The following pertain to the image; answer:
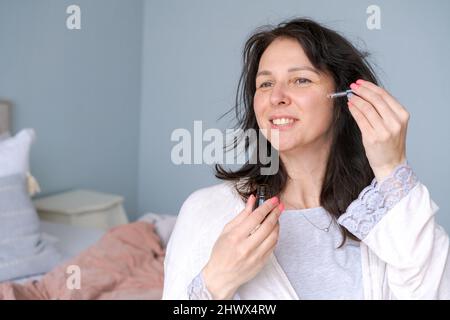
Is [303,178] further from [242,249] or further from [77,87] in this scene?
[77,87]

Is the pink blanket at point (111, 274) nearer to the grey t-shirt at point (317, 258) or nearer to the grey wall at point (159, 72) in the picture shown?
the grey wall at point (159, 72)

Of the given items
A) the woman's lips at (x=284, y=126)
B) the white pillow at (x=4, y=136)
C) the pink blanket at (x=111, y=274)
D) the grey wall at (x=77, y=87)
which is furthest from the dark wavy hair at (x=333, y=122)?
the grey wall at (x=77, y=87)

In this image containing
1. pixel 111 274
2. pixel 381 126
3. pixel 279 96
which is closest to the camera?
pixel 381 126

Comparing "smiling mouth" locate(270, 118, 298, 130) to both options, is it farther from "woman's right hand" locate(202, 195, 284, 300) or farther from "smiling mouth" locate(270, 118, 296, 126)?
"woman's right hand" locate(202, 195, 284, 300)

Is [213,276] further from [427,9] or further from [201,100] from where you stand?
[427,9]

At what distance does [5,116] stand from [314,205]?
1.51 m

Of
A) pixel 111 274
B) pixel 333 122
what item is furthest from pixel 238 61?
pixel 333 122

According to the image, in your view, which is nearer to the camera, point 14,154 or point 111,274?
point 111,274

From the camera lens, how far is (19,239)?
5.15 ft

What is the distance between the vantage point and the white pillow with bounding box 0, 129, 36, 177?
1716mm

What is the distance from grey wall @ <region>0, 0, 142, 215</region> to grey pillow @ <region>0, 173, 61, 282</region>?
19.8 inches

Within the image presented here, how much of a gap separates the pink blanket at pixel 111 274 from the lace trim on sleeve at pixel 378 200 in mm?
855
